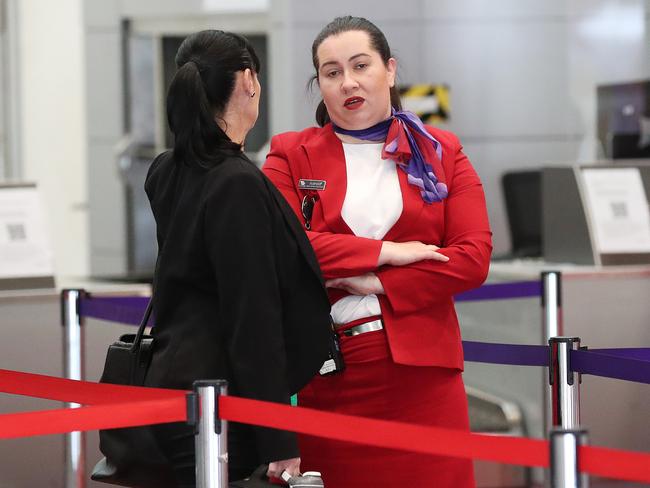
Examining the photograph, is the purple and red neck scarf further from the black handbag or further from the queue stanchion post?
the queue stanchion post

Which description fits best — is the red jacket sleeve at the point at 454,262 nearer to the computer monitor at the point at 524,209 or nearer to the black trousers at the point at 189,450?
the black trousers at the point at 189,450

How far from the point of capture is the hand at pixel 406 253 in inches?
106

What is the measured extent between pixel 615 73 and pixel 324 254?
6205 mm

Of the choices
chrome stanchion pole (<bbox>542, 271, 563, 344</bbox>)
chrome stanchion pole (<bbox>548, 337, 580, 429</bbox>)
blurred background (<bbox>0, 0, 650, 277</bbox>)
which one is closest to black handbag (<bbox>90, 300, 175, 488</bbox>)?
chrome stanchion pole (<bbox>548, 337, 580, 429</bbox>)

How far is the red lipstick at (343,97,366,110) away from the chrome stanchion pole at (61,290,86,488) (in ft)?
4.63

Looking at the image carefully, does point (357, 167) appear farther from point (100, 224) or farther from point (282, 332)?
point (100, 224)

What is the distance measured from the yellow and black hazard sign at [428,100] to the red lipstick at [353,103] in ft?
A: 18.1

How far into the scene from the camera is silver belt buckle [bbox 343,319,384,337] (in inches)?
107

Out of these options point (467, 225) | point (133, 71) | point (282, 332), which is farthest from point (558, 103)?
point (282, 332)

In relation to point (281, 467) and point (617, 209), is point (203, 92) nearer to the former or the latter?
point (281, 467)

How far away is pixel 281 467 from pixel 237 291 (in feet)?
1.14

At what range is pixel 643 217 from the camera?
534 centimetres

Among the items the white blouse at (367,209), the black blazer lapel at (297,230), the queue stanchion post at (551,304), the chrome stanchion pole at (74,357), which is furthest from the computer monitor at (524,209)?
the black blazer lapel at (297,230)

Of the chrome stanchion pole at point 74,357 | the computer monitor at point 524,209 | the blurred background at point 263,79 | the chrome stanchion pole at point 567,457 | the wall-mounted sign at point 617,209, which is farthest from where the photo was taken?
the blurred background at point 263,79
